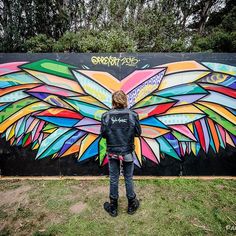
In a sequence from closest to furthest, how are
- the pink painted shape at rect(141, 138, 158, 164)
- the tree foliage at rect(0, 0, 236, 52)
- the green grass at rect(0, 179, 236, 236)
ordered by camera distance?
the green grass at rect(0, 179, 236, 236) → the pink painted shape at rect(141, 138, 158, 164) → the tree foliage at rect(0, 0, 236, 52)

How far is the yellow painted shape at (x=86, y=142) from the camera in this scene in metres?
4.59

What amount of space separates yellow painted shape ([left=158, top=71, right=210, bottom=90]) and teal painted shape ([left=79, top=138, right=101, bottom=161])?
1796 millimetres

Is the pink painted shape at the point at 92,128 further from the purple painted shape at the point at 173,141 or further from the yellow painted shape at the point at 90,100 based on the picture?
the purple painted shape at the point at 173,141

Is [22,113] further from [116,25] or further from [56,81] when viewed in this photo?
[116,25]

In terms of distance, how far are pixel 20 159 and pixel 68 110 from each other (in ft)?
5.00

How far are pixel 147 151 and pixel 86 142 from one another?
1304 millimetres

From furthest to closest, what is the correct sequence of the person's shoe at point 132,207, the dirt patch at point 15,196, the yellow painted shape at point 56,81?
the yellow painted shape at point 56,81, the dirt patch at point 15,196, the person's shoe at point 132,207

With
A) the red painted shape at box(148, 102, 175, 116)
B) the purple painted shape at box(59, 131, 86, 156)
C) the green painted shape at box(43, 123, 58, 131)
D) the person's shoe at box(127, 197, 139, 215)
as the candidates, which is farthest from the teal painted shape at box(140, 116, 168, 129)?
the green painted shape at box(43, 123, 58, 131)

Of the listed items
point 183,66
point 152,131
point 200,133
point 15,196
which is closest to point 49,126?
point 15,196

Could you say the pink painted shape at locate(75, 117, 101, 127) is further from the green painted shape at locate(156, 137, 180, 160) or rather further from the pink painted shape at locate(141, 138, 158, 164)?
the green painted shape at locate(156, 137, 180, 160)

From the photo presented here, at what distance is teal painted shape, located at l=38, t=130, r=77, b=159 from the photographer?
459 centimetres

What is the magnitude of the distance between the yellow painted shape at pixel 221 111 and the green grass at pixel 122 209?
1316 millimetres

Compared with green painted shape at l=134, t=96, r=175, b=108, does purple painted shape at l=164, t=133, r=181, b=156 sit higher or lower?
lower

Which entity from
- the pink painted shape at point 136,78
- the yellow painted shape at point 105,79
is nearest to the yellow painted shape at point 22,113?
the yellow painted shape at point 105,79
